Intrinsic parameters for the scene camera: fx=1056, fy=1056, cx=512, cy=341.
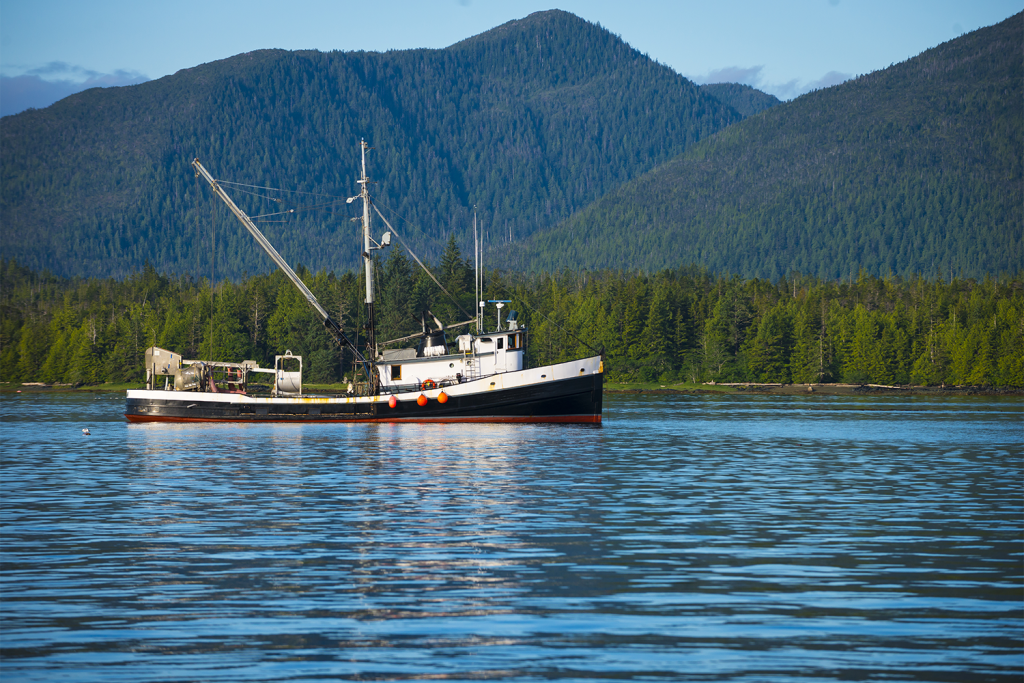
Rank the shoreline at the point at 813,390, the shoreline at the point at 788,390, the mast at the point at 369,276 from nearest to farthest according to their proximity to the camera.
Answer: the mast at the point at 369,276
the shoreline at the point at 813,390
the shoreline at the point at 788,390

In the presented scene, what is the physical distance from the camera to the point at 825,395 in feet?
475

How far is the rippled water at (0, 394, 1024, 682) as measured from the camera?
14.8 m

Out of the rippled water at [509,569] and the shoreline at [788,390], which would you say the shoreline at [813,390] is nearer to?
the shoreline at [788,390]

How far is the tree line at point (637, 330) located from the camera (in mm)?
161250

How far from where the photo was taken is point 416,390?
69.9m

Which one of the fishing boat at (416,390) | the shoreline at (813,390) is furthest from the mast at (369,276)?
the shoreline at (813,390)

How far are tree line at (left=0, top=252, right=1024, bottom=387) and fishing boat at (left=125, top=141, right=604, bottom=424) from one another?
82.5 meters

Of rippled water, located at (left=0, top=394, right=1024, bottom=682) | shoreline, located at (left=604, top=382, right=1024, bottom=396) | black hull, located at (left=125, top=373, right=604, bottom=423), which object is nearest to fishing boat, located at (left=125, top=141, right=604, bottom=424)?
black hull, located at (left=125, top=373, right=604, bottom=423)

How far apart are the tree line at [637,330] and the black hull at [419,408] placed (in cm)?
8331

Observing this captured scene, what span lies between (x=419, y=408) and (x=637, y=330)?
367 ft

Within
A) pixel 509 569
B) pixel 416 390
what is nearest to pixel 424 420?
pixel 416 390

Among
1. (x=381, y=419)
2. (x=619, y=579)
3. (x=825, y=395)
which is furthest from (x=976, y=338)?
(x=619, y=579)

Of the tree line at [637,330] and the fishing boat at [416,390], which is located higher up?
the tree line at [637,330]

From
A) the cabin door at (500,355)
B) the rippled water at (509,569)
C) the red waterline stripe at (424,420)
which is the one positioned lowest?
the rippled water at (509,569)
